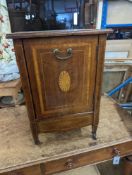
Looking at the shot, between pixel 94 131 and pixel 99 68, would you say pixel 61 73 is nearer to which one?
pixel 99 68

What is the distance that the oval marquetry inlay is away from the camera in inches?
30.5

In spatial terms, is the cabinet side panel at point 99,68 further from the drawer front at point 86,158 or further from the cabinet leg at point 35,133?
the cabinet leg at point 35,133

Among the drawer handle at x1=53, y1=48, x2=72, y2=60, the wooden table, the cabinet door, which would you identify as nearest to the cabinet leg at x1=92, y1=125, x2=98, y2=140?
the wooden table

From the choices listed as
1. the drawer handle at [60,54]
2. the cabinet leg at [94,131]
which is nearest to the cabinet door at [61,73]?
the drawer handle at [60,54]

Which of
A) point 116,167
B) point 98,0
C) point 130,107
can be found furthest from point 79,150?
point 98,0

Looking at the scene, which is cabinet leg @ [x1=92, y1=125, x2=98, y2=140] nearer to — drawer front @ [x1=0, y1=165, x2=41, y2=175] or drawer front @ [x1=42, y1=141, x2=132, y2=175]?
drawer front @ [x1=42, y1=141, x2=132, y2=175]

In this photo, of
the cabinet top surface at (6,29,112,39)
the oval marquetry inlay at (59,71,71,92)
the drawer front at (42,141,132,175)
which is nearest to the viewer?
the cabinet top surface at (6,29,112,39)

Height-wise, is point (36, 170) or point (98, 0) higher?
point (98, 0)

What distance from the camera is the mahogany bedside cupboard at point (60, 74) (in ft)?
2.30

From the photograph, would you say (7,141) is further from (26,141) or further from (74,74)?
(74,74)

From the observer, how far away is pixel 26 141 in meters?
0.98

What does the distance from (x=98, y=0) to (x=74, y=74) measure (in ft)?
3.69

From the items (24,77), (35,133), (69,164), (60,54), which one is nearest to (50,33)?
(60,54)

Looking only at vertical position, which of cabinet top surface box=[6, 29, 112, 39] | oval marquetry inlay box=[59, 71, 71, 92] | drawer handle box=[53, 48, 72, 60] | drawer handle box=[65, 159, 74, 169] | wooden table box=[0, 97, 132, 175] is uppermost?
cabinet top surface box=[6, 29, 112, 39]
